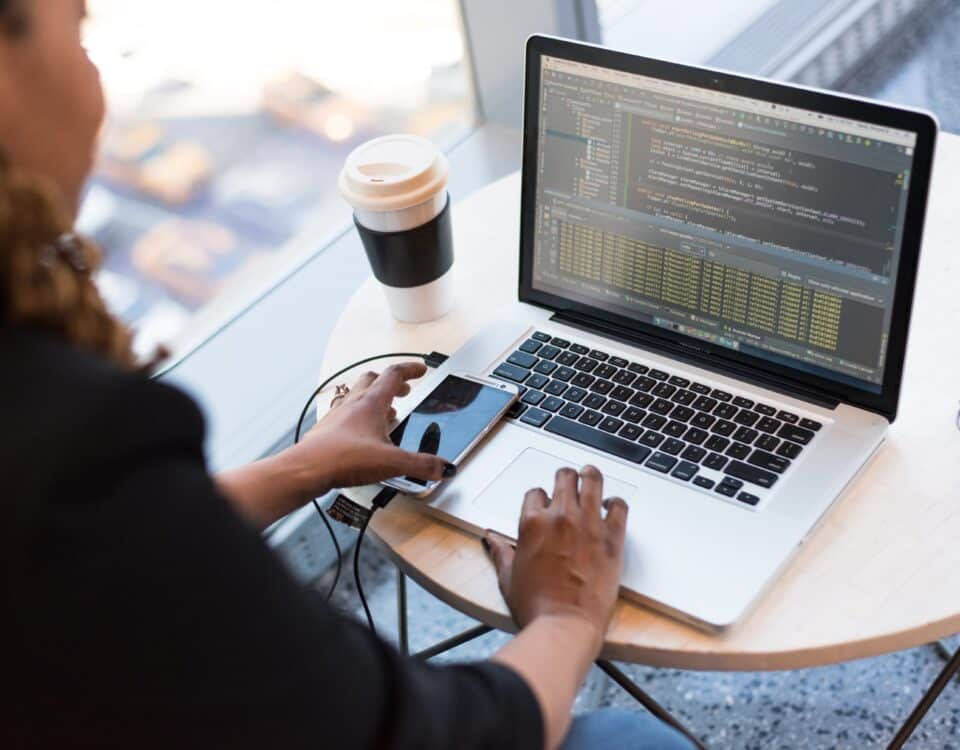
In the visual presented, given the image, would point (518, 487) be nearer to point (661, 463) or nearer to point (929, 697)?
point (661, 463)

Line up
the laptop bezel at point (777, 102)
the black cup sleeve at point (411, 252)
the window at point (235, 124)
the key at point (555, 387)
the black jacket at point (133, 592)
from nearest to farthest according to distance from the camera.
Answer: the black jacket at point (133, 592)
the laptop bezel at point (777, 102)
the key at point (555, 387)
the black cup sleeve at point (411, 252)
the window at point (235, 124)

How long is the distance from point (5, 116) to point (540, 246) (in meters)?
0.67

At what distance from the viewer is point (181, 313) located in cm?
201

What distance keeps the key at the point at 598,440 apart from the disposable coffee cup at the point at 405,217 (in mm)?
268

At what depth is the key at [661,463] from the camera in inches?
42.5

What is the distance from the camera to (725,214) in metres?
1.12

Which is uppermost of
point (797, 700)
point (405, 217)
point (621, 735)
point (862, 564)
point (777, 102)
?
point (777, 102)

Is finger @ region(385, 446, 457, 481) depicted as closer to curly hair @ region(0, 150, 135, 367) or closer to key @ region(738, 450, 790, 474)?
key @ region(738, 450, 790, 474)

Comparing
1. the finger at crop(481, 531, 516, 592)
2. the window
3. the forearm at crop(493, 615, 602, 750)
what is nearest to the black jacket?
the forearm at crop(493, 615, 602, 750)

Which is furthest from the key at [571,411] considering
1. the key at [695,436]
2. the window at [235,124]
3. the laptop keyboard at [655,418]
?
the window at [235,124]

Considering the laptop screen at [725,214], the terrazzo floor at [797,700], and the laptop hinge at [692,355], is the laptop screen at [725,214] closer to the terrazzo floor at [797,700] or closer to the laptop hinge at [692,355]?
the laptop hinge at [692,355]

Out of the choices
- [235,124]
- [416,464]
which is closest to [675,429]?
[416,464]

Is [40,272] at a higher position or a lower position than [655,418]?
higher

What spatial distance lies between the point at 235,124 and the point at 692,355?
120 cm
